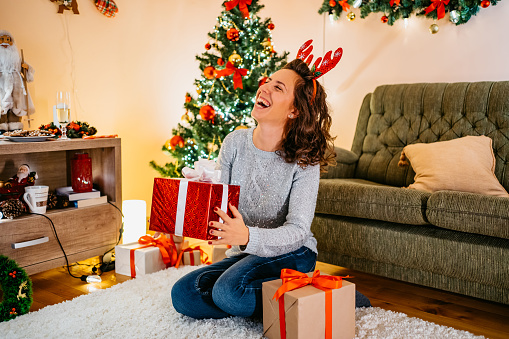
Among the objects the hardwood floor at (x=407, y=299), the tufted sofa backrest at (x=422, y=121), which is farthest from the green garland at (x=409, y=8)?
the hardwood floor at (x=407, y=299)

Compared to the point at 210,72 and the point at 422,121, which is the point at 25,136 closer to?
the point at 210,72

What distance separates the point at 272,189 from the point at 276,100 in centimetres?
34

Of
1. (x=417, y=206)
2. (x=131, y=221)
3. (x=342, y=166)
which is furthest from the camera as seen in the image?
(x=342, y=166)

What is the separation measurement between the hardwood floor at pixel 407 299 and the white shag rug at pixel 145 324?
5.3 inches

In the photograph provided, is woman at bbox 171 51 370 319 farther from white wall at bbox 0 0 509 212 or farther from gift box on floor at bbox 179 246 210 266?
white wall at bbox 0 0 509 212

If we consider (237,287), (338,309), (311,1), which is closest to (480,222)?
(338,309)

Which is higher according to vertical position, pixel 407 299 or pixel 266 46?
pixel 266 46

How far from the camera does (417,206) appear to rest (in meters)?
2.11

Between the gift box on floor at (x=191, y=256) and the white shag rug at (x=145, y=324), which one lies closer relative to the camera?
the white shag rug at (x=145, y=324)

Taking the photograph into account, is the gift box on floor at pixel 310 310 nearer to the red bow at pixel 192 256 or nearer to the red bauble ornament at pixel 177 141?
the red bow at pixel 192 256

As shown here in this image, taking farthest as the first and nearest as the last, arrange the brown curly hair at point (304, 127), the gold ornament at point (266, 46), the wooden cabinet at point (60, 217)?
the gold ornament at point (266, 46) < the wooden cabinet at point (60, 217) < the brown curly hair at point (304, 127)

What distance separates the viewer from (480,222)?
1.92 meters

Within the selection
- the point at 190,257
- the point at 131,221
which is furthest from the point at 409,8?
the point at 131,221

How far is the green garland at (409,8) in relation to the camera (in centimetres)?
291
